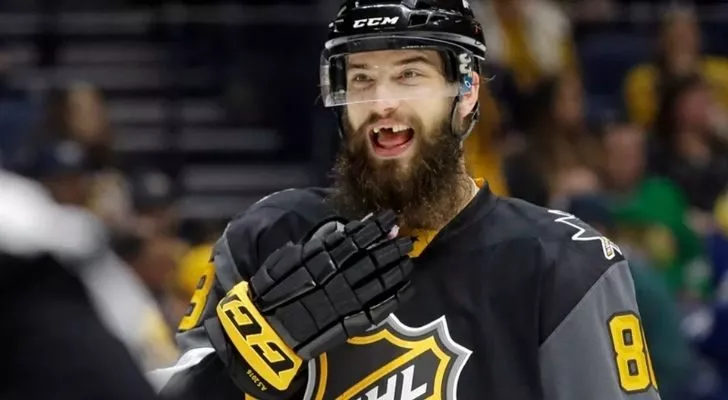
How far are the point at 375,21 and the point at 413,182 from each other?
25cm

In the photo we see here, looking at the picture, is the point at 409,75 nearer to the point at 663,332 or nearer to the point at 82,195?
the point at 663,332

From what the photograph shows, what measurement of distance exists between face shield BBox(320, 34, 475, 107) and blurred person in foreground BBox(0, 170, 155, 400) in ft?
3.94

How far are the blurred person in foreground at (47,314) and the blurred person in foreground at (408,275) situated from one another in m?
0.96

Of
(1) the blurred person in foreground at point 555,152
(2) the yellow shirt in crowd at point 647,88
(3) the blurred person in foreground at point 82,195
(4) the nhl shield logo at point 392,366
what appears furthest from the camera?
(2) the yellow shirt in crowd at point 647,88

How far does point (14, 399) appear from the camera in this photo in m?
1.16

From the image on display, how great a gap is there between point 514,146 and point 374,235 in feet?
13.1

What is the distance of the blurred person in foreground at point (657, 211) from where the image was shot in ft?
16.4

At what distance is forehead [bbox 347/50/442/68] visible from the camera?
235 cm

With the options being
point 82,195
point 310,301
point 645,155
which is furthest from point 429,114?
point 645,155

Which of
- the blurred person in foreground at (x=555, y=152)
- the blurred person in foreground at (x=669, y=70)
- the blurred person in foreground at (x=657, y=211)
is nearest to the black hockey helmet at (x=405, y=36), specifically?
the blurred person in foreground at (x=555, y=152)

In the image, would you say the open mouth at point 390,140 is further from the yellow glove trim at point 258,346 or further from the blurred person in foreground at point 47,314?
the blurred person in foreground at point 47,314

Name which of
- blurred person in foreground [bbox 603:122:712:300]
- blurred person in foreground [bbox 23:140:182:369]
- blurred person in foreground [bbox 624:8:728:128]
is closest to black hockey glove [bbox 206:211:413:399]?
blurred person in foreground [bbox 23:140:182:369]

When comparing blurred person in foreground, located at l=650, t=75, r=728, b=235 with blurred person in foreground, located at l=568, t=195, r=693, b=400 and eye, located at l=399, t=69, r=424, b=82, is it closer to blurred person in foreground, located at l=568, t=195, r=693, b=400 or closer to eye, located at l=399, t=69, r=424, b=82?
blurred person in foreground, located at l=568, t=195, r=693, b=400

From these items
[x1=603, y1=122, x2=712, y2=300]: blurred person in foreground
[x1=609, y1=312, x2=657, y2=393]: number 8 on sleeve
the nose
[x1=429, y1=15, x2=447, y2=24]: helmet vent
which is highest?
[x1=429, y1=15, x2=447, y2=24]: helmet vent
